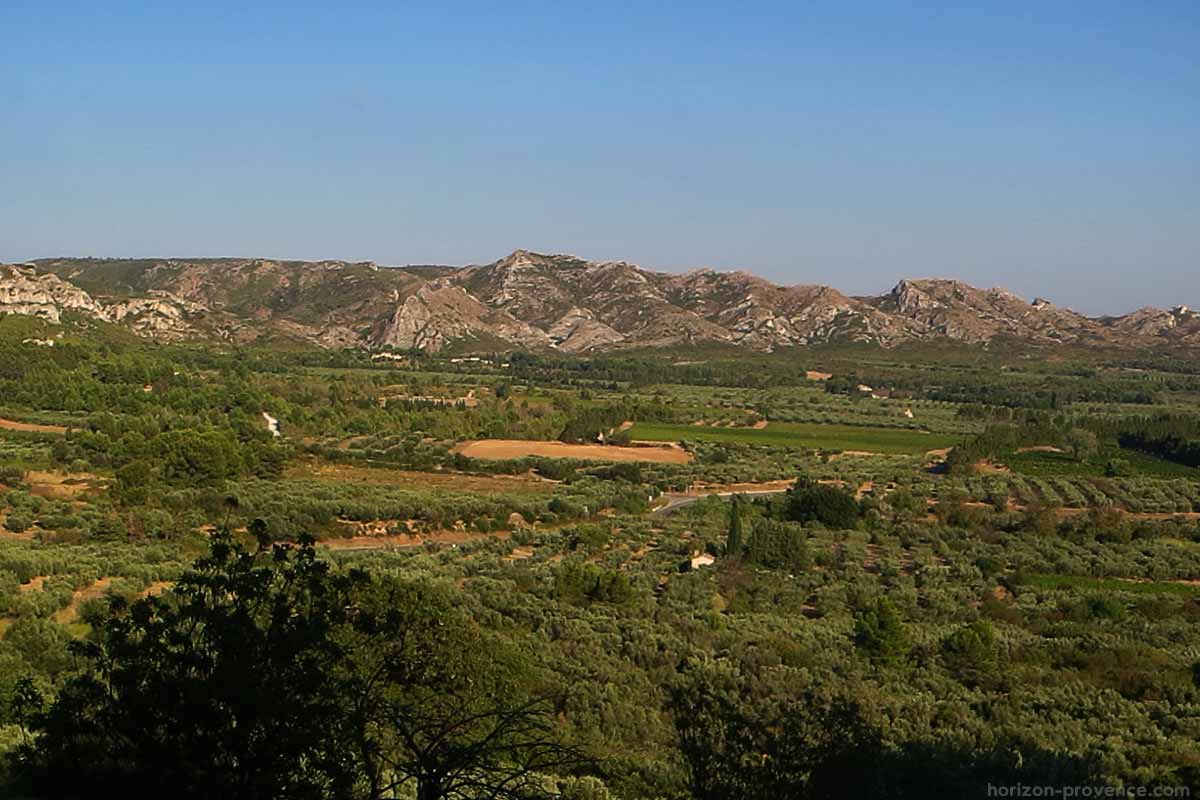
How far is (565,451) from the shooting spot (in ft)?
231

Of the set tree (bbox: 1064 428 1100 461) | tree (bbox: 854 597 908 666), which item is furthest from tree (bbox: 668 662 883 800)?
tree (bbox: 1064 428 1100 461)

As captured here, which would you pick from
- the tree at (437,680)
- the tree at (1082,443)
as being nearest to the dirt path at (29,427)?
the tree at (437,680)

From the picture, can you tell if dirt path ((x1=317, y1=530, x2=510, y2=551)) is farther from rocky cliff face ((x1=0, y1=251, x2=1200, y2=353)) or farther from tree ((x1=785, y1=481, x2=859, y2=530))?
rocky cliff face ((x1=0, y1=251, x2=1200, y2=353))

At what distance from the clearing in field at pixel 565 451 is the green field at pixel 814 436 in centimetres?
597

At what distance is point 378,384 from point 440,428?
31.0 meters

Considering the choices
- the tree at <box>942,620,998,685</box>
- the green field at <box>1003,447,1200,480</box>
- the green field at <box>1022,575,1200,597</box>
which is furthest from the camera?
the green field at <box>1003,447,1200,480</box>

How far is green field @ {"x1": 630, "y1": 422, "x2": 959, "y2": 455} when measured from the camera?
252ft

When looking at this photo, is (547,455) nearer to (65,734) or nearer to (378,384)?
(378,384)

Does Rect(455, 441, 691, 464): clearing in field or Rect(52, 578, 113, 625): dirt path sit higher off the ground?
Rect(52, 578, 113, 625): dirt path

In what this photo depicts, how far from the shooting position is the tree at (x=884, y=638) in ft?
73.6

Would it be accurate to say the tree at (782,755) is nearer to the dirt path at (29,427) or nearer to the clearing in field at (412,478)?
the clearing in field at (412,478)

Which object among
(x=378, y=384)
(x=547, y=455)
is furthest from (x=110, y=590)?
(x=378, y=384)

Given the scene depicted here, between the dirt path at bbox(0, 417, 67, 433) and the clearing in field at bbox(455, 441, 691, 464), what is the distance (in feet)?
84.4

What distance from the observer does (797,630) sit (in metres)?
25.4
